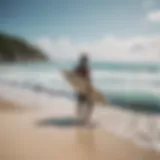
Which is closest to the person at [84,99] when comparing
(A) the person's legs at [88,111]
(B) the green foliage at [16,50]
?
(A) the person's legs at [88,111]

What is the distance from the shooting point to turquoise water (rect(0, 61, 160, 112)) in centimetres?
90

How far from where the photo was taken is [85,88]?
35.9 inches

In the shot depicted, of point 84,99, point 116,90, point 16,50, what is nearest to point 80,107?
point 84,99

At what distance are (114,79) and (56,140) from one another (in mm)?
279

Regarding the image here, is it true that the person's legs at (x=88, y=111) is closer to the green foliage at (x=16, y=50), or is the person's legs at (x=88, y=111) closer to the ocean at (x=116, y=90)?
the ocean at (x=116, y=90)

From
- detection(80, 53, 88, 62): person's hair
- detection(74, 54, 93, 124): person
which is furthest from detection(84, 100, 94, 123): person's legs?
detection(80, 53, 88, 62): person's hair

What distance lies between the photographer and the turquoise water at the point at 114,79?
2.96 feet

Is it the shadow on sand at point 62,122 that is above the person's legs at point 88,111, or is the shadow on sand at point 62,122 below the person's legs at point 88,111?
below

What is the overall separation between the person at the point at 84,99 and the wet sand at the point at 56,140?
31 millimetres

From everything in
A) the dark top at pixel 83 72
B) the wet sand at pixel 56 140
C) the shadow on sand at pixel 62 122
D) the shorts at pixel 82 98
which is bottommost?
the wet sand at pixel 56 140

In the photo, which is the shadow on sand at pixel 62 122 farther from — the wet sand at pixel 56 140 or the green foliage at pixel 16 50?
the green foliage at pixel 16 50

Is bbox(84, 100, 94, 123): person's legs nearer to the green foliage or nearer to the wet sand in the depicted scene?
the wet sand

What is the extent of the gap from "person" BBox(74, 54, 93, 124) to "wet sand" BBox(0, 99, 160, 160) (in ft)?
0.10

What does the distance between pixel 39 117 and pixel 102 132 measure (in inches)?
8.5
